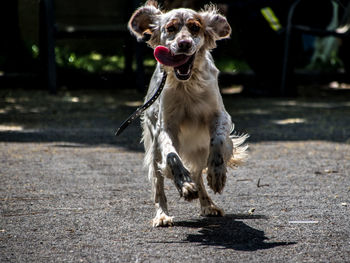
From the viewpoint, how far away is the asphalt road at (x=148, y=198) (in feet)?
12.5

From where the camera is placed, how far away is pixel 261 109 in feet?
34.1

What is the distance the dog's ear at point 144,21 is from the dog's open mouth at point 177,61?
49 centimetres

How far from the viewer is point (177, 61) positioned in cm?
473

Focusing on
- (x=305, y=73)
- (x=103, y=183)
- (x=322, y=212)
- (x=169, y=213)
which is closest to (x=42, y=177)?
(x=103, y=183)

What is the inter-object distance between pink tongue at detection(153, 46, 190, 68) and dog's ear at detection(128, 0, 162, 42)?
0.51 m

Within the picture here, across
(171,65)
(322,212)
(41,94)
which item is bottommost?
(41,94)

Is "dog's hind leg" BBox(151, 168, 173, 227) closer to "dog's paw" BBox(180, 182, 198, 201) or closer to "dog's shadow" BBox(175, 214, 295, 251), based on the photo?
"dog's shadow" BBox(175, 214, 295, 251)

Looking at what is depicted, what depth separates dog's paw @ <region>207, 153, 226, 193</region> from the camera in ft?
14.3

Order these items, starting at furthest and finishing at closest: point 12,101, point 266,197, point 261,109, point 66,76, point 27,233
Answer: point 66,76 < point 12,101 < point 261,109 < point 266,197 < point 27,233

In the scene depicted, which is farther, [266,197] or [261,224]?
[266,197]

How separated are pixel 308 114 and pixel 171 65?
5.43 meters

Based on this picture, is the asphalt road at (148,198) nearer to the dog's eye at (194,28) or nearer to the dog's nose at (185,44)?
the dog's nose at (185,44)

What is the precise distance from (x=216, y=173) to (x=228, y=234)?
409 mm

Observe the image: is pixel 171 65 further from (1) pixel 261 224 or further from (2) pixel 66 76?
(2) pixel 66 76
